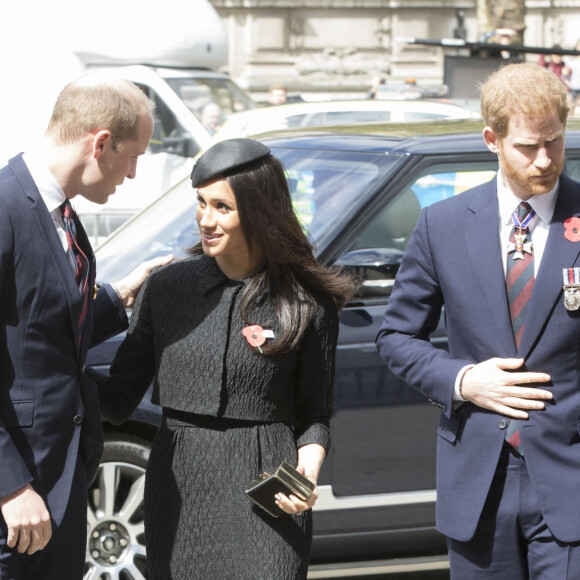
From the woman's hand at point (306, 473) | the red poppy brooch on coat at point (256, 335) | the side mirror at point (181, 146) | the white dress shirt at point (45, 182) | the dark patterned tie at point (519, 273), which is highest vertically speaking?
the white dress shirt at point (45, 182)

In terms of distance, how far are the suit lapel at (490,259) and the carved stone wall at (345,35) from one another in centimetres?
3189

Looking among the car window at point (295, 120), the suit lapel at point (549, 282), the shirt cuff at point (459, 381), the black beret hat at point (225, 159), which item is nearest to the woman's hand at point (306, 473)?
the shirt cuff at point (459, 381)

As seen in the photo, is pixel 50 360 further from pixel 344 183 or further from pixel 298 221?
pixel 344 183

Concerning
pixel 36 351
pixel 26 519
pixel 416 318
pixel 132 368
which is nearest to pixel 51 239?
pixel 36 351

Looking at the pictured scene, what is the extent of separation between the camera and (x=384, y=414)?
15.3 feet

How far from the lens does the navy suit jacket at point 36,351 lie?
283cm

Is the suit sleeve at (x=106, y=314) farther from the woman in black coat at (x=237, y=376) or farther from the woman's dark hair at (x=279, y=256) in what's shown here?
the woman's dark hair at (x=279, y=256)

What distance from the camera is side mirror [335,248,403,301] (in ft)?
15.5

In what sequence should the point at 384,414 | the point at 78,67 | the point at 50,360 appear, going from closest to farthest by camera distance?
the point at 50,360 → the point at 384,414 → the point at 78,67

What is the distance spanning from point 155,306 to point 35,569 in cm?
73

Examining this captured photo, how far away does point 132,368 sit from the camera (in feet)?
10.7

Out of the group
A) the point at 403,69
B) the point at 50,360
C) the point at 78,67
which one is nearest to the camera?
the point at 50,360

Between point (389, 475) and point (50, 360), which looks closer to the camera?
point (50, 360)

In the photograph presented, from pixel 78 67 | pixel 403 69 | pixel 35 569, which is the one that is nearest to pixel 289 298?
pixel 35 569
